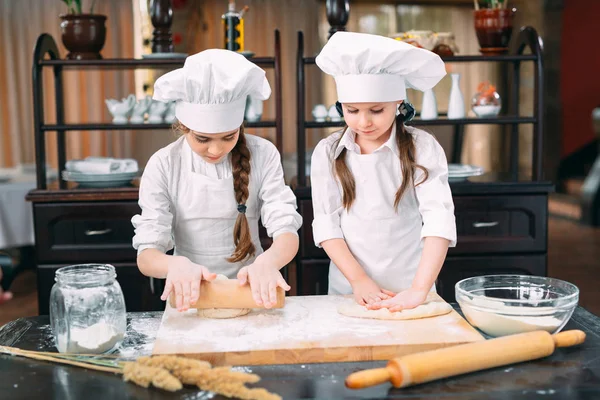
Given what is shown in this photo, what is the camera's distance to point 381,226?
2.01 meters

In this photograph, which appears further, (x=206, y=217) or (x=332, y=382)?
(x=206, y=217)

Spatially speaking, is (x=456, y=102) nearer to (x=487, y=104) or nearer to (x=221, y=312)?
(x=487, y=104)

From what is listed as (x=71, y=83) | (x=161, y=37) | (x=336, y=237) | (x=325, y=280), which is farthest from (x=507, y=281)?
(x=71, y=83)

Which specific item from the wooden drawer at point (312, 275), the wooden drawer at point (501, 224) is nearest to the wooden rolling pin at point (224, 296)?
the wooden drawer at point (312, 275)

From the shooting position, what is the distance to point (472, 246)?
3127mm

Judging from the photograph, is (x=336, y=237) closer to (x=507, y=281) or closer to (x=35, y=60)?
(x=507, y=281)

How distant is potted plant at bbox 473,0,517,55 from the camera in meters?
3.25

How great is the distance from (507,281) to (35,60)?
7.18 ft

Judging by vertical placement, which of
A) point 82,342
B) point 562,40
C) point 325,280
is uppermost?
point 562,40

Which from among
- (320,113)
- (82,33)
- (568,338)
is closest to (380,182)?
(568,338)

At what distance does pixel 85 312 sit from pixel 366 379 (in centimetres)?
54

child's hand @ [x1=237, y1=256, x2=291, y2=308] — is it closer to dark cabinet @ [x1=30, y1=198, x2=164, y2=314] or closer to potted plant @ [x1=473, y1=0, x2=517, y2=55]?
dark cabinet @ [x1=30, y1=198, x2=164, y2=314]

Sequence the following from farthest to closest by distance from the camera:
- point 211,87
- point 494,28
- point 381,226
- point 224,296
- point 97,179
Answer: point 494,28
point 97,179
point 381,226
point 211,87
point 224,296

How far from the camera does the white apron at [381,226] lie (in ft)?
6.41
